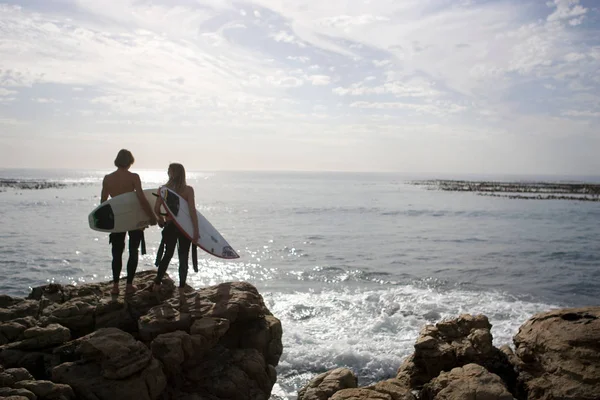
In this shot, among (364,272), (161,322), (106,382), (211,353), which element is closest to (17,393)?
(106,382)

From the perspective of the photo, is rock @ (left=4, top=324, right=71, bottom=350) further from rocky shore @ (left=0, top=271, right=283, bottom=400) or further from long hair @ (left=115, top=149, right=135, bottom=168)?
long hair @ (left=115, top=149, right=135, bottom=168)

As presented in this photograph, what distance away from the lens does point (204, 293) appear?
26.3 ft

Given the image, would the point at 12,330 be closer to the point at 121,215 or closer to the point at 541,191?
the point at 121,215

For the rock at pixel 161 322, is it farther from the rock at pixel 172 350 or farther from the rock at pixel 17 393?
the rock at pixel 17 393

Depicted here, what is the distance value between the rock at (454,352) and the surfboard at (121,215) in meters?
5.59

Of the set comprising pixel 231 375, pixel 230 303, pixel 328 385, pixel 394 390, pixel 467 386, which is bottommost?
pixel 328 385

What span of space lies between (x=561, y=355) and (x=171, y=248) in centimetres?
661

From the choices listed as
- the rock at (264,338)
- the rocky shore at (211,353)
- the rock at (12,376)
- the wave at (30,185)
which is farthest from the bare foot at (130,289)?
the wave at (30,185)

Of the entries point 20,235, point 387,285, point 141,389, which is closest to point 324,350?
point 141,389

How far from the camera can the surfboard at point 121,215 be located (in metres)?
8.12

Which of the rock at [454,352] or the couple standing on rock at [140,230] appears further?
the couple standing on rock at [140,230]

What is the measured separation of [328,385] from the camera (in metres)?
7.11

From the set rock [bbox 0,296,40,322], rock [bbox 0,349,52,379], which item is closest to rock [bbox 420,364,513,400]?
rock [bbox 0,349,52,379]

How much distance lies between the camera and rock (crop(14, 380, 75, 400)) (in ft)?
17.3
